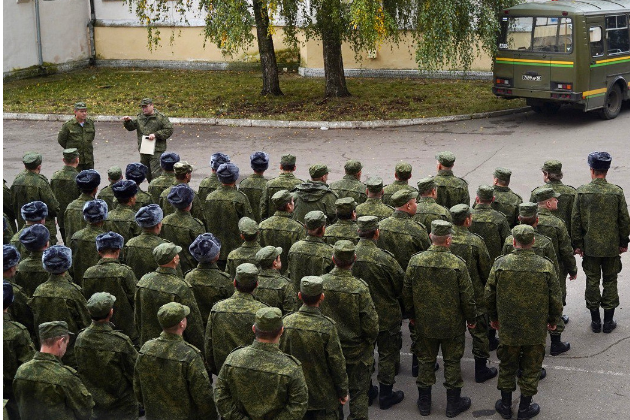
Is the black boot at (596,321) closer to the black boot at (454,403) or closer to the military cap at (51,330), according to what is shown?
the black boot at (454,403)

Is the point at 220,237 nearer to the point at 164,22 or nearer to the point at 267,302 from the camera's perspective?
the point at 267,302

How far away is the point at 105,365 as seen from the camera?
21.7 feet

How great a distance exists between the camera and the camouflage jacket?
303 inches

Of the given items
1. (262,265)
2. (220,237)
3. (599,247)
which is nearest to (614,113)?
(599,247)

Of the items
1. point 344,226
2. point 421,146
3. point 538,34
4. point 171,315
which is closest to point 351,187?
point 344,226

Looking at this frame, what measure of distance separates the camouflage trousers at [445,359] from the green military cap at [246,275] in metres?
2.02

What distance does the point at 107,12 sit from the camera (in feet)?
99.9

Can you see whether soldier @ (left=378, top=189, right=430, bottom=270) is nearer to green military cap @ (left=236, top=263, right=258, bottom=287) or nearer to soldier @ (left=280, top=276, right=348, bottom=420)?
soldier @ (left=280, top=276, right=348, bottom=420)

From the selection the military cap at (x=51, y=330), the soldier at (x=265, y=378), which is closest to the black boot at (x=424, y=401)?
the soldier at (x=265, y=378)

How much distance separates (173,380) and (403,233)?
125 inches

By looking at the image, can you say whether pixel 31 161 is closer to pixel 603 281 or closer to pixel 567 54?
pixel 603 281

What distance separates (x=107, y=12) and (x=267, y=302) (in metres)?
25.1

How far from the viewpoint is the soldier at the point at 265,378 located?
5.91 metres

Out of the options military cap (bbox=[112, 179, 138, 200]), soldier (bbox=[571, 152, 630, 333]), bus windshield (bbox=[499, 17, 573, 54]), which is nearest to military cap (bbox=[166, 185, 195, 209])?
military cap (bbox=[112, 179, 138, 200])
